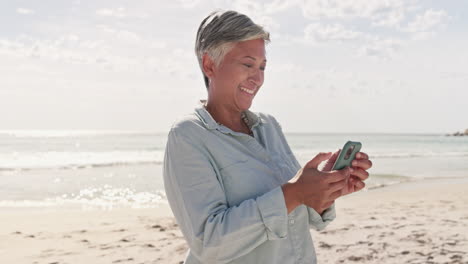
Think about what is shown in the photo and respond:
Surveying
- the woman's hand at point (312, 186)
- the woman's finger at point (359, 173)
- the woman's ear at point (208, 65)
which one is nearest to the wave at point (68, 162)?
the woman's ear at point (208, 65)

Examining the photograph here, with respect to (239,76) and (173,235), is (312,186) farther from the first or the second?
(173,235)

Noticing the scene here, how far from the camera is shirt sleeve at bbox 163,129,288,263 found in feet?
4.28

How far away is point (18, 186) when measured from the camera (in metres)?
12.3

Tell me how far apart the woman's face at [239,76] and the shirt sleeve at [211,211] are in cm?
28

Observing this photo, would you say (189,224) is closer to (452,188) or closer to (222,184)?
(222,184)

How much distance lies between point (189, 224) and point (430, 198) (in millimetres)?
9516

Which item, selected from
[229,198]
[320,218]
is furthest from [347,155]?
[229,198]

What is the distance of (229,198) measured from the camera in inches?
56.5

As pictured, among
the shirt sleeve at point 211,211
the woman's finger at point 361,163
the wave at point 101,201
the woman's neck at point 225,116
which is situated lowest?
the wave at point 101,201

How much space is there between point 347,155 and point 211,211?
499mm

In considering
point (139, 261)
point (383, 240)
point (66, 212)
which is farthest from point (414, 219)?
point (66, 212)

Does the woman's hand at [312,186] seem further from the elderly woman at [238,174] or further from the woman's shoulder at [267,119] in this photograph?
the woman's shoulder at [267,119]

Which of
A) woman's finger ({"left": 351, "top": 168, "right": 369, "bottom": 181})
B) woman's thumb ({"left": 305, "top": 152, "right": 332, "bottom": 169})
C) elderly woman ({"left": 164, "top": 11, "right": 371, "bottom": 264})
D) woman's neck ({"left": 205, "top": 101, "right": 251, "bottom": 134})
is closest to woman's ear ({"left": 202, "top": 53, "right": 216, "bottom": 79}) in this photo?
elderly woman ({"left": 164, "top": 11, "right": 371, "bottom": 264})

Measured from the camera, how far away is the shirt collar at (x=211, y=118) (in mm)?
1492
